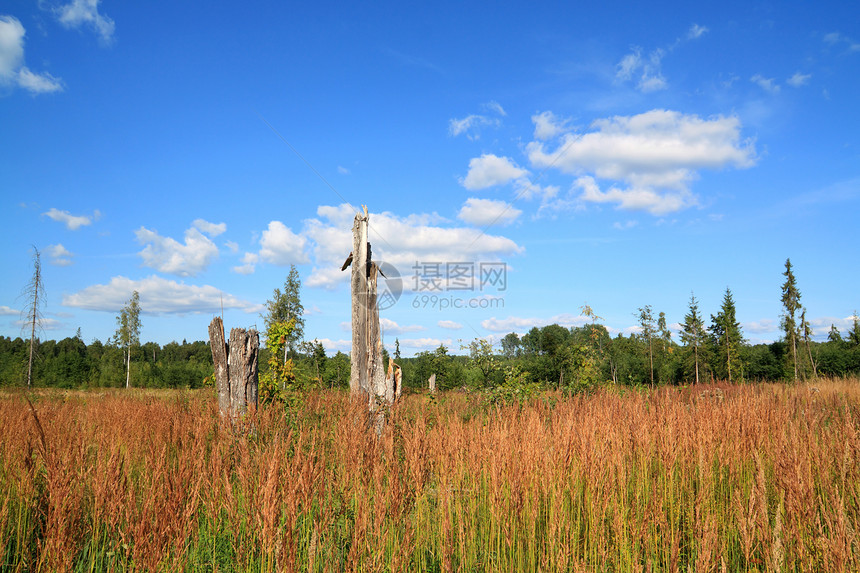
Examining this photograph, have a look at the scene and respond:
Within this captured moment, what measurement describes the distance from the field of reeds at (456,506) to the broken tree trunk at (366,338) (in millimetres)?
1698

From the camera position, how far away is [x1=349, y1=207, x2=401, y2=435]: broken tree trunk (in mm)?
6602

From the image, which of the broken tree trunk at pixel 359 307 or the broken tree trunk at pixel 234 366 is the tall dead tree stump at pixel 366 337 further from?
the broken tree trunk at pixel 234 366

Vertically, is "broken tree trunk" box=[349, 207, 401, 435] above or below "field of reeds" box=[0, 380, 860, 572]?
above

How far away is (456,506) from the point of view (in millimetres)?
3162

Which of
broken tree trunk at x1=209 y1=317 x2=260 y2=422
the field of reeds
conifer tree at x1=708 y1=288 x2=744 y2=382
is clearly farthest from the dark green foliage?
conifer tree at x1=708 y1=288 x2=744 y2=382

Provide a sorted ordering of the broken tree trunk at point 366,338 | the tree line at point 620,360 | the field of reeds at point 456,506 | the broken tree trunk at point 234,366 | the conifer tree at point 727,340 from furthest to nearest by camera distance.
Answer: the conifer tree at point 727,340 → the tree line at point 620,360 → the broken tree trunk at point 366,338 → the broken tree trunk at point 234,366 → the field of reeds at point 456,506

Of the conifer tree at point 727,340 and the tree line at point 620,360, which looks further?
the conifer tree at point 727,340

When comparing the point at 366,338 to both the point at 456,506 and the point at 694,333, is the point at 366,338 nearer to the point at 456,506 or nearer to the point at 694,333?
the point at 456,506

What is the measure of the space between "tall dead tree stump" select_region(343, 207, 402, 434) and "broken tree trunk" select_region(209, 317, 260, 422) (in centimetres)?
145

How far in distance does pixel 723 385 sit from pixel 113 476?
12920mm

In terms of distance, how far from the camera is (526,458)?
126 inches

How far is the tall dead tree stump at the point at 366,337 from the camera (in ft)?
21.7

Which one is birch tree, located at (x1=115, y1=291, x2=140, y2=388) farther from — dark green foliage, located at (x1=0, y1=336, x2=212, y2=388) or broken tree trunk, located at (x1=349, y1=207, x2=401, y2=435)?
broken tree trunk, located at (x1=349, y1=207, x2=401, y2=435)

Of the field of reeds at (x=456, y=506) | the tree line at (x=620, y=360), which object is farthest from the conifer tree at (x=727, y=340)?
the field of reeds at (x=456, y=506)
